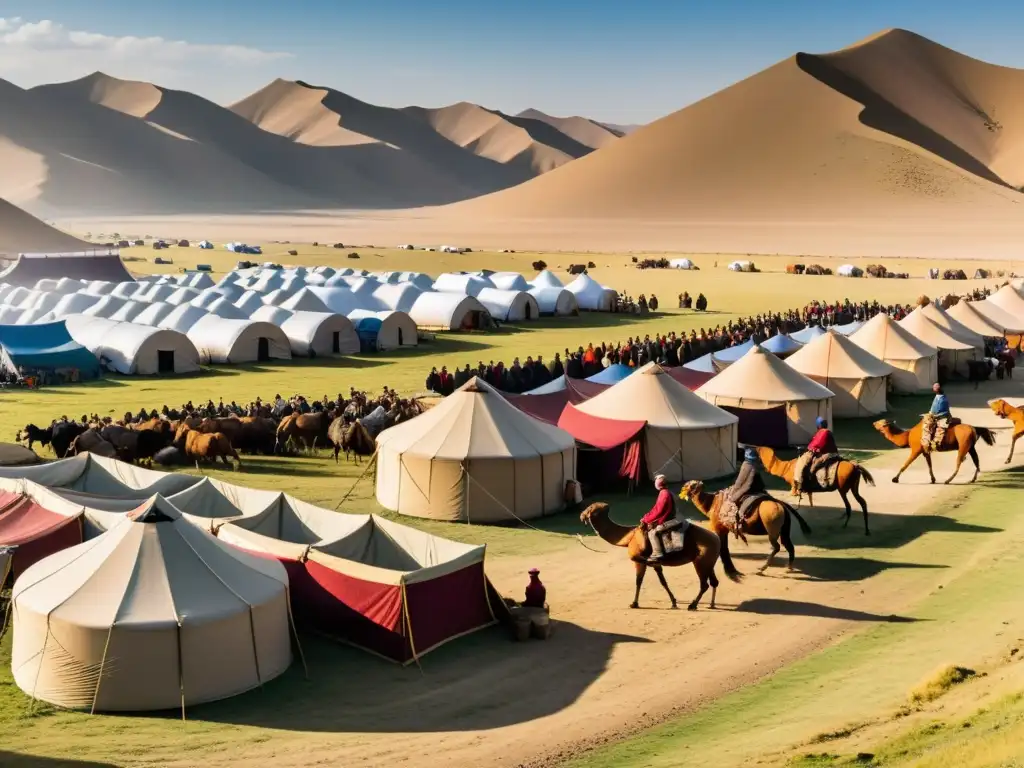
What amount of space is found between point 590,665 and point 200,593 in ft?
15.8

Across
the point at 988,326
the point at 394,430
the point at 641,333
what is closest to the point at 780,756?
the point at 394,430

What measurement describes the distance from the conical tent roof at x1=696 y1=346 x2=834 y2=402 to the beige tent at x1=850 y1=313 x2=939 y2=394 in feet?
25.2

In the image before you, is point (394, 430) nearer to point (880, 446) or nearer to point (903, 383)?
point (880, 446)

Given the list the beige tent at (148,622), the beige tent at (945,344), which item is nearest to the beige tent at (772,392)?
the beige tent at (945,344)

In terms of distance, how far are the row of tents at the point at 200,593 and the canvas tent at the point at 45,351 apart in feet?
73.7

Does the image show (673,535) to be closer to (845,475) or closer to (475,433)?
(845,475)

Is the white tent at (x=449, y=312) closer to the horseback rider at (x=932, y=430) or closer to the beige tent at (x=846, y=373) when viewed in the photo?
the beige tent at (x=846, y=373)

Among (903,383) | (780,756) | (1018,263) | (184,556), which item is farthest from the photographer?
(1018,263)

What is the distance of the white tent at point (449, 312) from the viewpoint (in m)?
55.6

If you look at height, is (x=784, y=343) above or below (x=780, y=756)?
above

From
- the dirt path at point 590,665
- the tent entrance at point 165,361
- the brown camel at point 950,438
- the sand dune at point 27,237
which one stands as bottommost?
the dirt path at point 590,665

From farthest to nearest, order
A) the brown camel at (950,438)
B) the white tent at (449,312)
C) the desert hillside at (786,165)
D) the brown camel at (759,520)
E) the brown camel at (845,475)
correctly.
Answer: the desert hillside at (786,165), the white tent at (449,312), the brown camel at (950,438), the brown camel at (845,475), the brown camel at (759,520)

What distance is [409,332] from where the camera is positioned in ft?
164

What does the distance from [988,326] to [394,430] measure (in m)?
29.2
